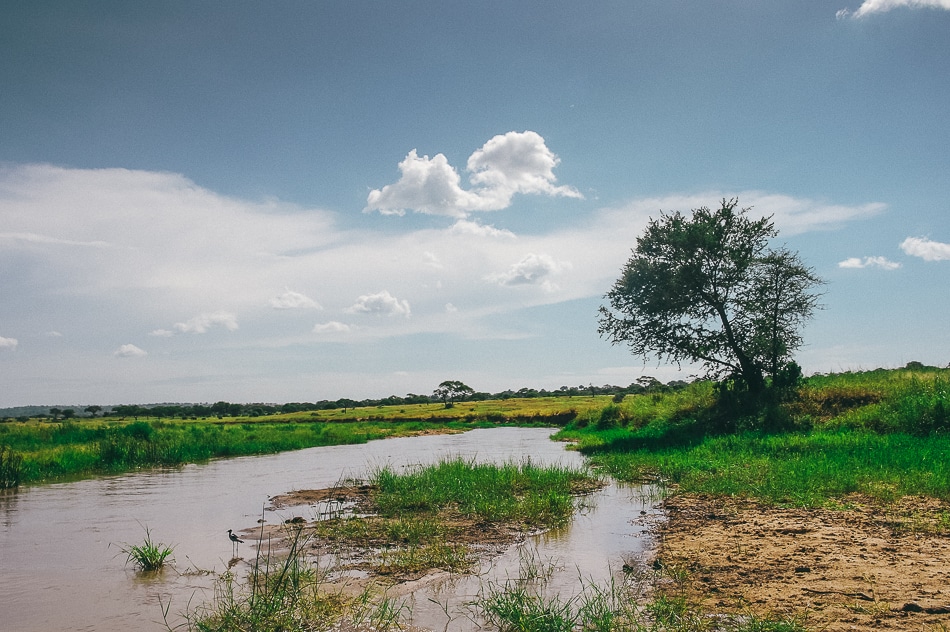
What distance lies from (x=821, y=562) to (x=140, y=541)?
37.6 feet

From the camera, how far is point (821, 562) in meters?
7.69

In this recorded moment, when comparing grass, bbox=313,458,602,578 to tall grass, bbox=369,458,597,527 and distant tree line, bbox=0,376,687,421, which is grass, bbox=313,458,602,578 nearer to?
tall grass, bbox=369,458,597,527

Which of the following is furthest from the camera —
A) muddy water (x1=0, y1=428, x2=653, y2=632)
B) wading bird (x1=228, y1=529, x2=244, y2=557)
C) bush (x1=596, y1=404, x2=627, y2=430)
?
bush (x1=596, y1=404, x2=627, y2=430)

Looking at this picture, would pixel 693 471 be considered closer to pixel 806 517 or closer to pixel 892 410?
pixel 806 517

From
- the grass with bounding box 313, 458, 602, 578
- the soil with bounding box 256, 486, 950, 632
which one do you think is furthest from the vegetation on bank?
the grass with bounding box 313, 458, 602, 578

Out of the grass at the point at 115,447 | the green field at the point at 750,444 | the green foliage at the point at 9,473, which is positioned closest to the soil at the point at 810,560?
the green field at the point at 750,444

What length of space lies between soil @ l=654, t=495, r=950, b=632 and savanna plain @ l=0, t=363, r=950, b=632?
0.03 metres

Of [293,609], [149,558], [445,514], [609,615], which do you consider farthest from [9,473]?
[609,615]

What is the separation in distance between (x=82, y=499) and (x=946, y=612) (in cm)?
1947

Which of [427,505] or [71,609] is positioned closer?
[71,609]

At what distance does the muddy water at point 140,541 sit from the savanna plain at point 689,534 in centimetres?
44

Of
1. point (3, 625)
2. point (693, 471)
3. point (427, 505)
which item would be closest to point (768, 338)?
point (693, 471)

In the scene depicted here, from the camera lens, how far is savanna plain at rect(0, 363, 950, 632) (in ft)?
20.5

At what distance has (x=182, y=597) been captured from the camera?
7566 mm
